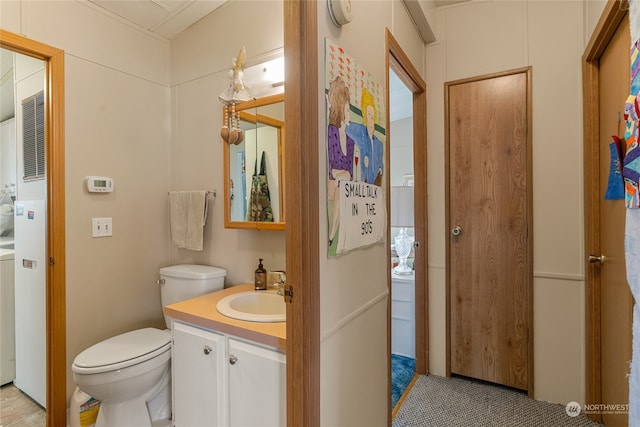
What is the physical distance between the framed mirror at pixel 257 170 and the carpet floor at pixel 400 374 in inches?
53.6

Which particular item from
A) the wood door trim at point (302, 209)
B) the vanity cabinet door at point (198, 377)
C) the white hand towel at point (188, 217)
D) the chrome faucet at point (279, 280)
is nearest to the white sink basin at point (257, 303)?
the chrome faucet at point (279, 280)

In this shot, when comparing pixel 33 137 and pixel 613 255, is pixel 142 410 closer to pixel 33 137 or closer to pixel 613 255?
pixel 33 137

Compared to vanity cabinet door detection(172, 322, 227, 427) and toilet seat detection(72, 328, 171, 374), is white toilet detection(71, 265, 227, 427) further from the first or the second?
Answer: vanity cabinet door detection(172, 322, 227, 427)

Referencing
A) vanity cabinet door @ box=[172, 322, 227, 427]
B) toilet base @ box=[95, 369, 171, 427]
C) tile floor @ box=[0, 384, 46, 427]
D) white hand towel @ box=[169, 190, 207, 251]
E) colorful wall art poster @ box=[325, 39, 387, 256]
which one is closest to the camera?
colorful wall art poster @ box=[325, 39, 387, 256]

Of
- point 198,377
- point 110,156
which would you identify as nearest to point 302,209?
point 198,377

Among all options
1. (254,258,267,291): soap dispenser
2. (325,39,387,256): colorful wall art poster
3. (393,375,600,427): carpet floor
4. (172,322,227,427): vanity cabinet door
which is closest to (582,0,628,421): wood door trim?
(393,375,600,427): carpet floor

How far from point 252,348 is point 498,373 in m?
1.83

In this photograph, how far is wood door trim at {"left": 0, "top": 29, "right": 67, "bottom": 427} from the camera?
1808 millimetres

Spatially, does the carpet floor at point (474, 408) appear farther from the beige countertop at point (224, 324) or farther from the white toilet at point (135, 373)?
the white toilet at point (135, 373)

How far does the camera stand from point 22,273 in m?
2.12

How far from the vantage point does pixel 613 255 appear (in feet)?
5.00

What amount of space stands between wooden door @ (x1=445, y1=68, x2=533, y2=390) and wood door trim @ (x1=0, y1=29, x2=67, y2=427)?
249 centimetres

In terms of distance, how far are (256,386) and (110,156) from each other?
1.80 m

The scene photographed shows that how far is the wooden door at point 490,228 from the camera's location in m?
2.04
